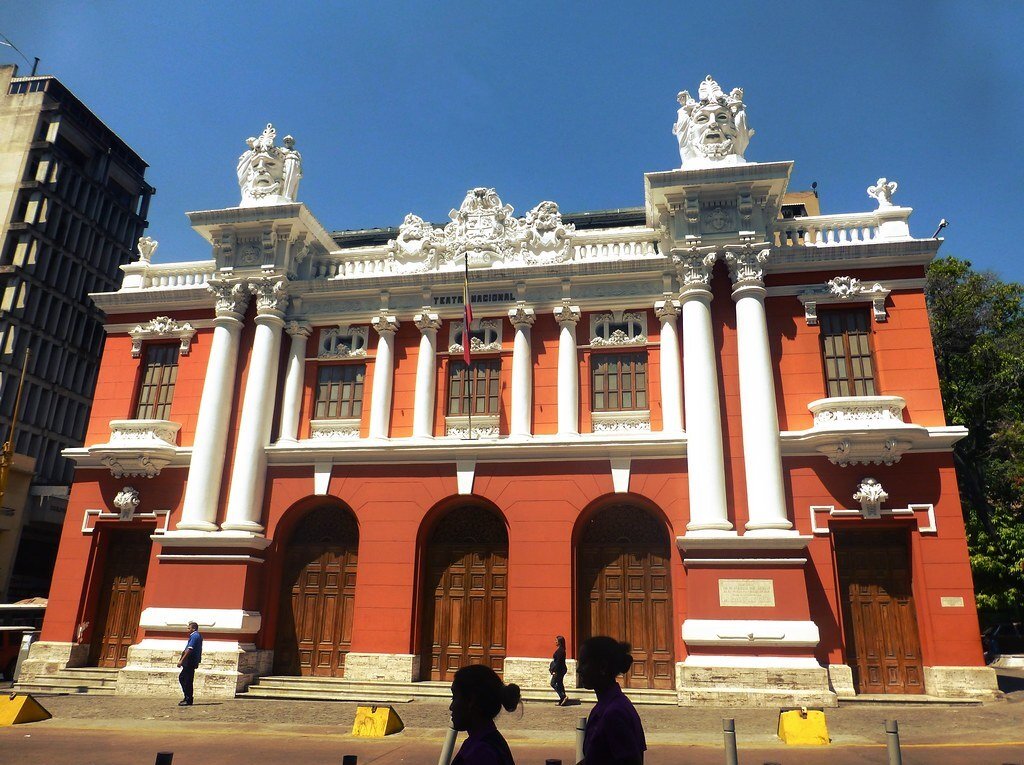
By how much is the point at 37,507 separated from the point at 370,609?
31.2 m

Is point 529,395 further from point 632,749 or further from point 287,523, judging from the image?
point 632,749

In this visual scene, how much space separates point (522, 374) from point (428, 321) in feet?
10.1

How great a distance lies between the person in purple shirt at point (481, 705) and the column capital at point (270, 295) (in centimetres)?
1761

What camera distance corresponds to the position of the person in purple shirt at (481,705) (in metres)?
3.95

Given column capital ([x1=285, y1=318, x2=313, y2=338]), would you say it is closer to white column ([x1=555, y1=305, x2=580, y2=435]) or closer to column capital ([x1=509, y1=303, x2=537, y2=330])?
column capital ([x1=509, y1=303, x2=537, y2=330])

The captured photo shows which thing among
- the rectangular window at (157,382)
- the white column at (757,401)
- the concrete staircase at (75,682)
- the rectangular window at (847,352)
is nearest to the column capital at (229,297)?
the rectangular window at (157,382)

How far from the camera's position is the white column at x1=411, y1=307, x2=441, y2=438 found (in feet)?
63.3

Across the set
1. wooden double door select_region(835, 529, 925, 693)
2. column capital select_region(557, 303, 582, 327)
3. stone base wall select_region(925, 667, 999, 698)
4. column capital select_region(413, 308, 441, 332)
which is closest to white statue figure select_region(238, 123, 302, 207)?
column capital select_region(413, 308, 441, 332)

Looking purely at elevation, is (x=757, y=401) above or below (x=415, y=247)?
below

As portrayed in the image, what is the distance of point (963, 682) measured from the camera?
1523 centimetres

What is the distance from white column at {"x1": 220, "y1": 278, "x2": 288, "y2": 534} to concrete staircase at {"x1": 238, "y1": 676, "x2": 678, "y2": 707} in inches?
150

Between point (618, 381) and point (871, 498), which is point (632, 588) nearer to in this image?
point (618, 381)

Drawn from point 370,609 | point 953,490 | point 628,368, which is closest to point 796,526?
point 953,490

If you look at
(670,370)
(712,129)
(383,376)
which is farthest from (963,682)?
(383,376)
